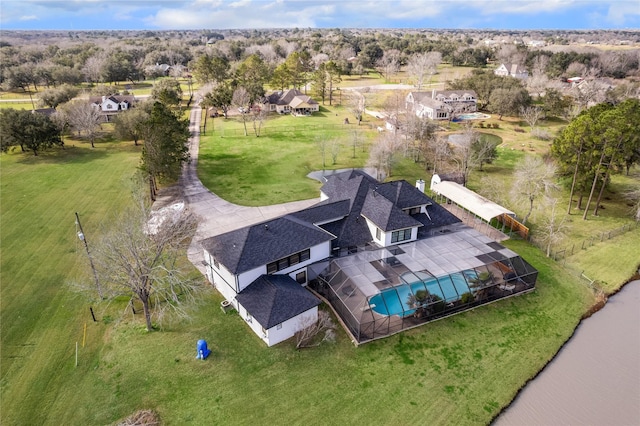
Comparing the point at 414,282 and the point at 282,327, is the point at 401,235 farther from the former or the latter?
the point at 282,327

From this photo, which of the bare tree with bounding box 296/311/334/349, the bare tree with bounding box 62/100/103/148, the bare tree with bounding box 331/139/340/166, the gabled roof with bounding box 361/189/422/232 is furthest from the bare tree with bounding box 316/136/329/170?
the bare tree with bounding box 62/100/103/148

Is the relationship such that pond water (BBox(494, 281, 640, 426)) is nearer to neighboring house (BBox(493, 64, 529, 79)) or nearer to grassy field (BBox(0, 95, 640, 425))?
grassy field (BBox(0, 95, 640, 425))

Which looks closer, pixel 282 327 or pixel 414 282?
pixel 282 327

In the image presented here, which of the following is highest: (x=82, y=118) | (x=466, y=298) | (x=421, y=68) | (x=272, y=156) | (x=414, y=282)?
(x=421, y=68)

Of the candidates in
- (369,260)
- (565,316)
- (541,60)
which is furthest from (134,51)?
→ (565,316)

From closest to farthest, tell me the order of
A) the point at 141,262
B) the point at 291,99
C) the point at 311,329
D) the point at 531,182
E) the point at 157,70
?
the point at 141,262, the point at 311,329, the point at 531,182, the point at 291,99, the point at 157,70

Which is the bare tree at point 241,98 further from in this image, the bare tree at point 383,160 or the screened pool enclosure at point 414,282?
→ the screened pool enclosure at point 414,282

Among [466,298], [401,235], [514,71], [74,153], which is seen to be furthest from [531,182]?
[514,71]
